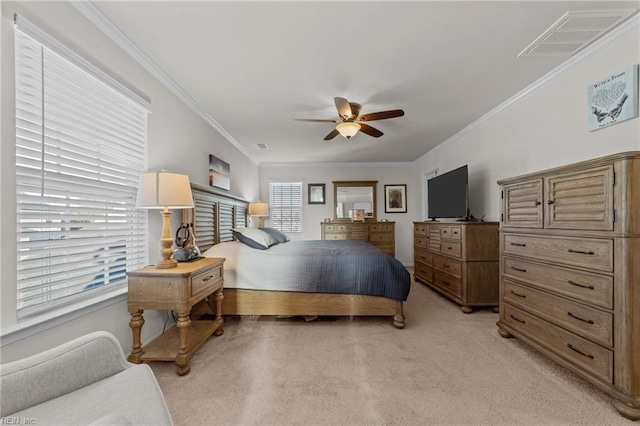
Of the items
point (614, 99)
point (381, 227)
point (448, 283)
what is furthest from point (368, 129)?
point (381, 227)

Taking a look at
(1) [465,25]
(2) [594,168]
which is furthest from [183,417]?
(1) [465,25]

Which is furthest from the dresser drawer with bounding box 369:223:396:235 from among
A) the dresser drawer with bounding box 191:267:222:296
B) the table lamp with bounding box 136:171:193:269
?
the table lamp with bounding box 136:171:193:269

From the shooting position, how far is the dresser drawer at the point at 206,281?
1.92 m

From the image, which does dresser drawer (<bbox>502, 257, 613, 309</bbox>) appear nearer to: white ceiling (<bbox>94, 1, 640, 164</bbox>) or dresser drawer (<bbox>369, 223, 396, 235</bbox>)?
white ceiling (<bbox>94, 1, 640, 164</bbox>)

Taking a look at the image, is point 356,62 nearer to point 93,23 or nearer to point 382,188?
point 93,23

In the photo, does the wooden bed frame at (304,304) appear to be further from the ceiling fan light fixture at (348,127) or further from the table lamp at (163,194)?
the ceiling fan light fixture at (348,127)

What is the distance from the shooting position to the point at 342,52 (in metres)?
2.04

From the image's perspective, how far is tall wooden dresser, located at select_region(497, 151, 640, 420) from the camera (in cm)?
143

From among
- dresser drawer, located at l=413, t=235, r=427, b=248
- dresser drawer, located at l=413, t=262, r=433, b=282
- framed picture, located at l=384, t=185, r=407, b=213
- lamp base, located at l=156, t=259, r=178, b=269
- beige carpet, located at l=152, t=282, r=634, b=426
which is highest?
framed picture, located at l=384, t=185, r=407, b=213

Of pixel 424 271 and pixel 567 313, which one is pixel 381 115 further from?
pixel 424 271

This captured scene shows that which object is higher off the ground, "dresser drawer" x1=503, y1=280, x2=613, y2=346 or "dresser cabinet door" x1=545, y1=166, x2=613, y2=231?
"dresser cabinet door" x1=545, y1=166, x2=613, y2=231

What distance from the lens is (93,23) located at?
1.68m

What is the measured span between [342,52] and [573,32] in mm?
1686

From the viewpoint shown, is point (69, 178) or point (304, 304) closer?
point (69, 178)
